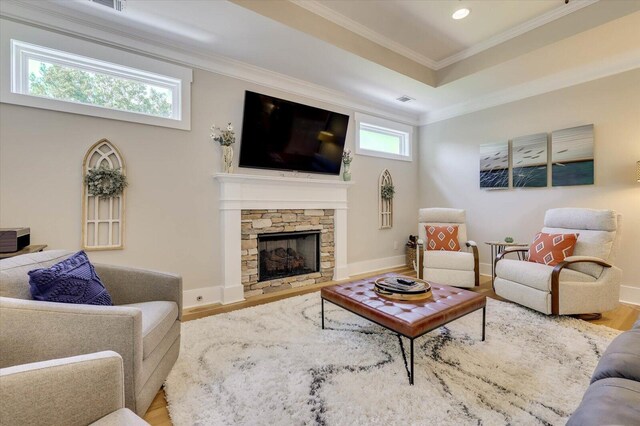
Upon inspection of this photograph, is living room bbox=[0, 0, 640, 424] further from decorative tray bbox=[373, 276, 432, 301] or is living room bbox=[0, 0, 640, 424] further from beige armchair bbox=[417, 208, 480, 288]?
decorative tray bbox=[373, 276, 432, 301]

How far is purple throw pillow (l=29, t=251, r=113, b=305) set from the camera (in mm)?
1316

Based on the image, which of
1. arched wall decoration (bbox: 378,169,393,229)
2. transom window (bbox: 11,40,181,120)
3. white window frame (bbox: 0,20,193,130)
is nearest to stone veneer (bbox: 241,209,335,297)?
arched wall decoration (bbox: 378,169,393,229)

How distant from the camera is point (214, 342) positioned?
225 centimetres

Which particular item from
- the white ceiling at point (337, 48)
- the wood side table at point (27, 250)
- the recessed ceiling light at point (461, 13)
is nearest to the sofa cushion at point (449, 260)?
the white ceiling at point (337, 48)

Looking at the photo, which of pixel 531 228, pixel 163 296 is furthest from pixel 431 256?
pixel 163 296

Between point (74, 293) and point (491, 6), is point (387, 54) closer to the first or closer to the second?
point (491, 6)

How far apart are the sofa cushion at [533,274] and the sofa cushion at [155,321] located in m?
3.24

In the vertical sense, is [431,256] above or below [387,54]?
below

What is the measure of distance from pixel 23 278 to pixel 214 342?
1.28 m

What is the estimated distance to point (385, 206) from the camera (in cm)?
493

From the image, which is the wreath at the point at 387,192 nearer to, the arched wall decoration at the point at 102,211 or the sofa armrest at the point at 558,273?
the sofa armrest at the point at 558,273

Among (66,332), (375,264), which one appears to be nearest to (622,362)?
(66,332)

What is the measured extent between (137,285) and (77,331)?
2.14 feet

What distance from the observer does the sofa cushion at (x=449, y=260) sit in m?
3.59
